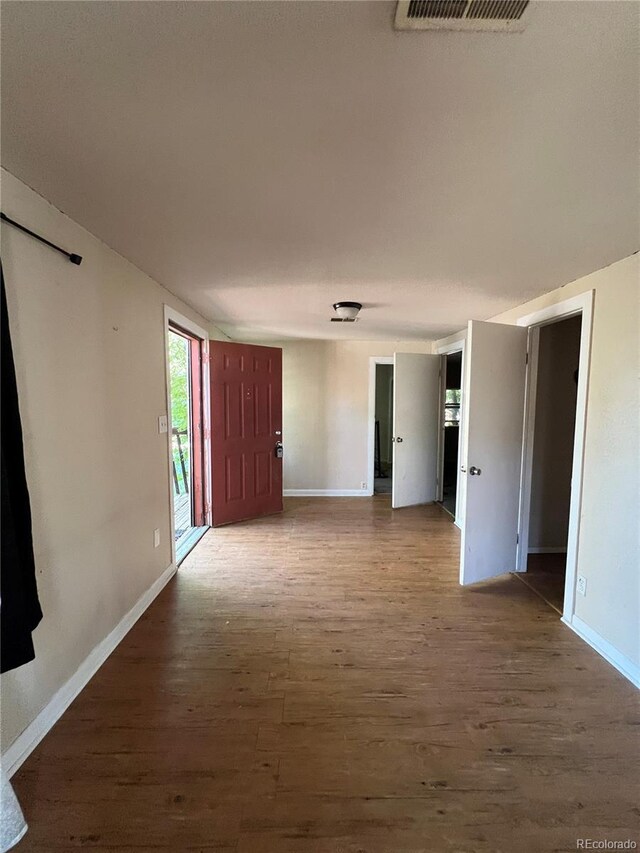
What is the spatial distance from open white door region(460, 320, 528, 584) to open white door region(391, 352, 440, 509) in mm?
1896

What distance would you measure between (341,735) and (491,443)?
81.3 inches

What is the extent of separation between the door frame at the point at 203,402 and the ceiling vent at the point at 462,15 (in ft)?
7.86

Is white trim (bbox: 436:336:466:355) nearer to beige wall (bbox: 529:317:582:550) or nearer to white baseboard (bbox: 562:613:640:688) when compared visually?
beige wall (bbox: 529:317:582:550)

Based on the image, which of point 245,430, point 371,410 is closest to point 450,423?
point 371,410

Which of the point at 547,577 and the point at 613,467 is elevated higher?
the point at 613,467

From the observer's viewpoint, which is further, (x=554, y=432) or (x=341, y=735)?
(x=554, y=432)

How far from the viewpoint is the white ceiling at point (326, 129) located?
79cm

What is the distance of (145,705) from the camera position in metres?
1.67

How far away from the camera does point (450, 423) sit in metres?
5.84

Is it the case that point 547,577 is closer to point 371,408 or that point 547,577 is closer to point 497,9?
point 371,408

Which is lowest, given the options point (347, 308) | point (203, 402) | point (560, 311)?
point (203, 402)

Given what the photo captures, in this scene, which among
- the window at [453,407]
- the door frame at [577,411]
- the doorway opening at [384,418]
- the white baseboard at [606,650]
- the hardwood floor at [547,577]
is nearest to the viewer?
the white baseboard at [606,650]

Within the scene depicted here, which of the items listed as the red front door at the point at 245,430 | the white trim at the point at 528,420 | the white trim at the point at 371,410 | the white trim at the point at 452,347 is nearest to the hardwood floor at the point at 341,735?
the white trim at the point at 528,420

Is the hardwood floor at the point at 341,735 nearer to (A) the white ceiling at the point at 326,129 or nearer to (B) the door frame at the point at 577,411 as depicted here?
(B) the door frame at the point at 577,411
